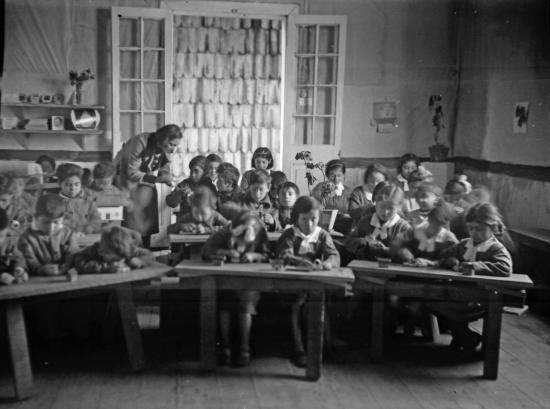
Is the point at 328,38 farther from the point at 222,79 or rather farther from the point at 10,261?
the point at 10,261

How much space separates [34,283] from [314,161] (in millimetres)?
1381

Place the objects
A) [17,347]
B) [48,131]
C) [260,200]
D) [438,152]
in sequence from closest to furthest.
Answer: [17,347] < [48,131] < [438,152] < [260,200]

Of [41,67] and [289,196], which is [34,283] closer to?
[41,67]

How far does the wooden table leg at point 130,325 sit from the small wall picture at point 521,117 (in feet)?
7.14

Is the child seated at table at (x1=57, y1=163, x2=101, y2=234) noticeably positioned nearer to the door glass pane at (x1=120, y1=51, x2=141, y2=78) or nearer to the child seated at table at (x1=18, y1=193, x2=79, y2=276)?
the child seated at table at (x1=18, y1=193, x2=79, y2=276)

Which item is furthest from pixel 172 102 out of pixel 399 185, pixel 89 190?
pixel 399 185

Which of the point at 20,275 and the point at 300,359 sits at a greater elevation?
the point at 20,275

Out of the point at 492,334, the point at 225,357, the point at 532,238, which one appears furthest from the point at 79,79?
the point at 532,238

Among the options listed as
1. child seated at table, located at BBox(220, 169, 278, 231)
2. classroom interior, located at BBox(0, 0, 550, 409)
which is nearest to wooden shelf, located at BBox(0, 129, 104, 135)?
classroom interior, located at BBox(0, 0, 550, 409)

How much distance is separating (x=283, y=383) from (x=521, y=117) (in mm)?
1911

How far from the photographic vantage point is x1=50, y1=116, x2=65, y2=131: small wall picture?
280 cm

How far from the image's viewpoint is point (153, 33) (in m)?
2.92

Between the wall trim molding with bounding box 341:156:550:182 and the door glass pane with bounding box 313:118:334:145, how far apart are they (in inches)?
6.4

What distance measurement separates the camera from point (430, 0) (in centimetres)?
302
